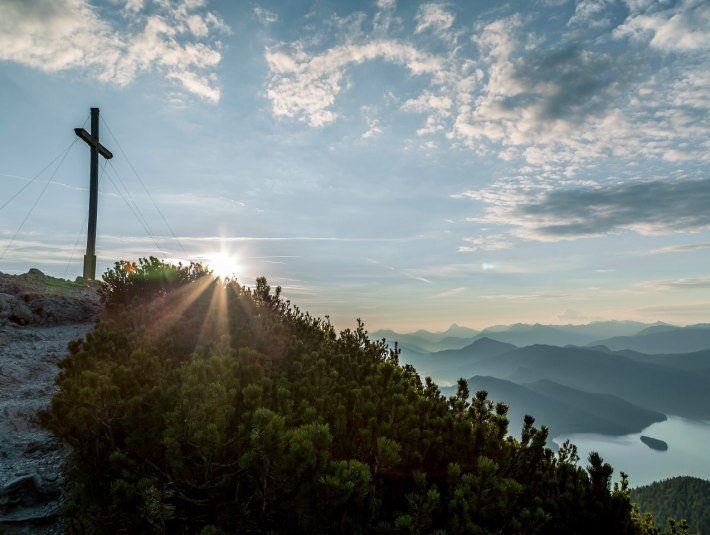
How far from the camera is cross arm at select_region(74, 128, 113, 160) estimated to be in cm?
2118

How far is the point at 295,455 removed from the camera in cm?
317

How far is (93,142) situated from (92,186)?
7.90 ft

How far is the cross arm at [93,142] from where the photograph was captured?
69.5 feet

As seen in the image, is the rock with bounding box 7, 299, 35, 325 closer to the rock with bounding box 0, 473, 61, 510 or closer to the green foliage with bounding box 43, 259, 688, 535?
the green foliage with bounding box 43, 259, 688, 535

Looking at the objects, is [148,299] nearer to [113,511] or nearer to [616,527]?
[113,511]

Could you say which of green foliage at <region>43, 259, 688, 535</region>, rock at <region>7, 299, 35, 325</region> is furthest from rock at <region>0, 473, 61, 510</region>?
rock at <region>7, 299, 35, 325</region>

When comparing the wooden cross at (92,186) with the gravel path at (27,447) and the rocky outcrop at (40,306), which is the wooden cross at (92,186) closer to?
the rocky outcrop at (40,306)

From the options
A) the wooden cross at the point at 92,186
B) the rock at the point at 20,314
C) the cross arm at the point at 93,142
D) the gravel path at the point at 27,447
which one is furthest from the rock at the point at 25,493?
the cross arm at the point at 93,142

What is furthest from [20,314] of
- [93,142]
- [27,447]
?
[93,142]

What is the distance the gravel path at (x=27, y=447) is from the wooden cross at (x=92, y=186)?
437 inches

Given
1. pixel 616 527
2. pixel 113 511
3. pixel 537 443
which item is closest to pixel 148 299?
pixel 113 511

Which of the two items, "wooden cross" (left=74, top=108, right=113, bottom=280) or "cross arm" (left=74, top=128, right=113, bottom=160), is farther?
"wooden cross" (left=74, top=108, right=113, bottom=280)

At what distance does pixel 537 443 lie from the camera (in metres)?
4.38

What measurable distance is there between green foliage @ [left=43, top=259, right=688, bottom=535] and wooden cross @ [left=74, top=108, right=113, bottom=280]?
18522 mm
